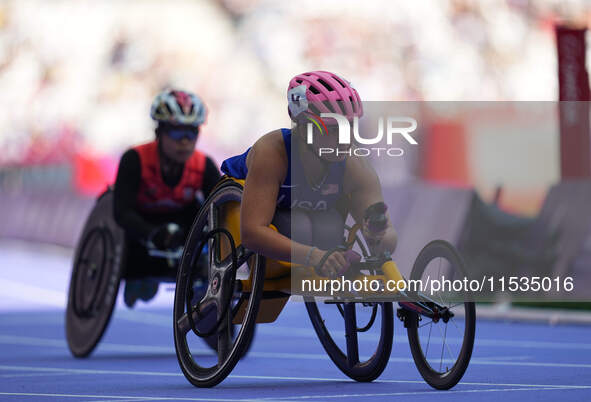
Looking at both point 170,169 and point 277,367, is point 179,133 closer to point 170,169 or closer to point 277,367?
point 170,169

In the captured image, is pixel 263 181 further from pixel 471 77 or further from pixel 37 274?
pixel 471 77

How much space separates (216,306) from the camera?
25.3 ft

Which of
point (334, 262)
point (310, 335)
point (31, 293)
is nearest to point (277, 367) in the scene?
point (334, 262)

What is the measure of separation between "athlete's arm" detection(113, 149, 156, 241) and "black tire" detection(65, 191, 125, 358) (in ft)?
0.74

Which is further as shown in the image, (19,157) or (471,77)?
(19,157)

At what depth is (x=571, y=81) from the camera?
15594mm

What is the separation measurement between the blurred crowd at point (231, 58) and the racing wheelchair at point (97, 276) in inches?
1446

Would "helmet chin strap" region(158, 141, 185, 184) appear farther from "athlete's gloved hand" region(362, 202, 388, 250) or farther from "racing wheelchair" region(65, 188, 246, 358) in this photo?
"athlete's gloved hand" region(362, 202, 388, 250)

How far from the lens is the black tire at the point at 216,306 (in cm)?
728

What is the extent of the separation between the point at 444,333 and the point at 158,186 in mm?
4514

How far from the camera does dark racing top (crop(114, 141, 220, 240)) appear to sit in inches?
425

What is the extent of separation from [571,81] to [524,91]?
120 feet

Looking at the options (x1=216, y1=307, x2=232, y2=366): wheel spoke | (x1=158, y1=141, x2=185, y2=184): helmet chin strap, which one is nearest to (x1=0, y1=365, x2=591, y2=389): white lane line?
(x1=216, y1=307, x2=232, y2=366): wheel spoke

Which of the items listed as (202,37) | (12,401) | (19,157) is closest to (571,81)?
(12,401)
